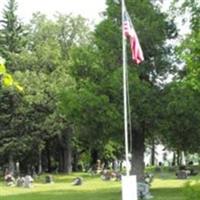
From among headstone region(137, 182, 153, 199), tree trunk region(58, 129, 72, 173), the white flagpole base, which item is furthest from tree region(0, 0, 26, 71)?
the white flagpole base

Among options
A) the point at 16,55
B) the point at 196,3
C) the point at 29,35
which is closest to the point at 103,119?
the point at 196,3

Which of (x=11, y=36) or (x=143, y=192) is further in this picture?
(x=11, y=36)

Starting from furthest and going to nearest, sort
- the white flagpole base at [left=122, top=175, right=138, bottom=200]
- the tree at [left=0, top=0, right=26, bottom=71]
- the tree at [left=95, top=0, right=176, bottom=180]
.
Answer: the tree at [left=0, top=0, right=26, bottom=71]
the tree at [left=95, top=0, right=176, bottom=180]
the white flagpole base at [left=122, top=175, right=138, bottom=200]

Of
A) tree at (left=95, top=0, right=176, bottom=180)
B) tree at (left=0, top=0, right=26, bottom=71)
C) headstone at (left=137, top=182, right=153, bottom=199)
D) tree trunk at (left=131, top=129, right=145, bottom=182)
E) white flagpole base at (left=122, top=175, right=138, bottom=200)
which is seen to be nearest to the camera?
white flagpole base at (left=122, top=175, right=138, bottom=200)

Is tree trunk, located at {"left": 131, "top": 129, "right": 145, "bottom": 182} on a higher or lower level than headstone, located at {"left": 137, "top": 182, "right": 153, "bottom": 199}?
higher

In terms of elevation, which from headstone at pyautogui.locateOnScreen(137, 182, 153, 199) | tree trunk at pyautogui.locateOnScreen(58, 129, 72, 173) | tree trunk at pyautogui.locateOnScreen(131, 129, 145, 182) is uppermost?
tree trunk at pyautogui.locateOnScreen(58, 129, 72, 173)

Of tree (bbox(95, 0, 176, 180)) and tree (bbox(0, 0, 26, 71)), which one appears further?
tree (bbox(0, 0, 26, 71))

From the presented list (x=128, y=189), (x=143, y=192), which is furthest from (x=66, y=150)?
(x=128, y=189)

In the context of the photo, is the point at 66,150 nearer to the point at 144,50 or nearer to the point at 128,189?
the point at 144,50

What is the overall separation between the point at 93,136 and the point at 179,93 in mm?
5226

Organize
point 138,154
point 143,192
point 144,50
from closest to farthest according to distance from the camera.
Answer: point 143,192, point 144,50, point 138,154

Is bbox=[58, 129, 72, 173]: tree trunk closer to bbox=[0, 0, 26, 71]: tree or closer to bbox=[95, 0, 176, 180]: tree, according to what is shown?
bbox=[0, 0, 26, 71]: tree

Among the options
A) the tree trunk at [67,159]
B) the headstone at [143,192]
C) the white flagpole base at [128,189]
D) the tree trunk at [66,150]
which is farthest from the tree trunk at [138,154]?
the tree trunk at [67,159]

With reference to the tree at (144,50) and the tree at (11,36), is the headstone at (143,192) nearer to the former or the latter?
the tree at (144,50)
